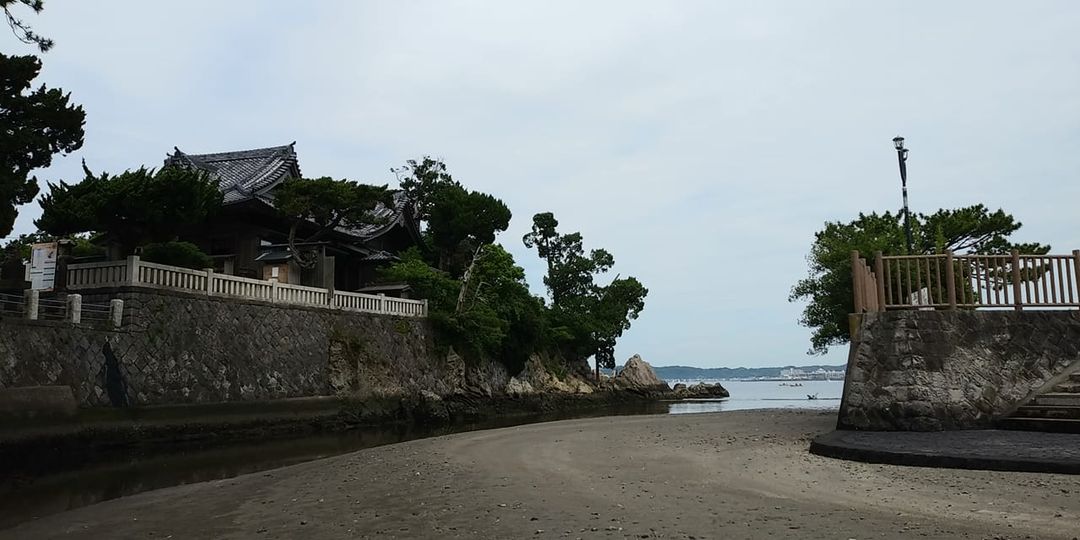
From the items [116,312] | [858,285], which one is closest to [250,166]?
[116,312]

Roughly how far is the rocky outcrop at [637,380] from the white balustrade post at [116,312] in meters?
38.5

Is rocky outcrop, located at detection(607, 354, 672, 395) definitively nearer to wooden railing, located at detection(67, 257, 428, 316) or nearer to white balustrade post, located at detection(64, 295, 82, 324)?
wooden railing, located at detection(67, 257, 428, 316)

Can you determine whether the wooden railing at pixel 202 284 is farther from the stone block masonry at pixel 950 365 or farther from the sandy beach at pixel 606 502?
the stone block masonry at pixel 950 365

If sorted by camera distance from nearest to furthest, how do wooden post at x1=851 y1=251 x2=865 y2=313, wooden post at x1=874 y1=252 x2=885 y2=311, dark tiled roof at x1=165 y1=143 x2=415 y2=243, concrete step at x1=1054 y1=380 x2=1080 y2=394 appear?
concrete step at x1=1054 y1=380 x2=1080 y2=394 → wooden post at x1=874 y1=252 x2=885 y2=311 → wooden post at x1=851 y1=251 x2=865 y2=313 → dark tiled roof at x1=165 y1=143 x2=415 y2=243

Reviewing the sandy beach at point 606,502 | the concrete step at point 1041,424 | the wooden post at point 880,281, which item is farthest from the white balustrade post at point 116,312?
the concrete step at point 1041,424

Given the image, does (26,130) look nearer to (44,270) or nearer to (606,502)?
(44,270)

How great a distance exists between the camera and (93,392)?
57.8 feet

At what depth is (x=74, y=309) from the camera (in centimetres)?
1778

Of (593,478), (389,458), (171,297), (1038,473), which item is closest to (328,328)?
(171,297)

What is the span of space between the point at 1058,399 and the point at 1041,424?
88 cm

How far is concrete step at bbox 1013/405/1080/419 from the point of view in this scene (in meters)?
11.1

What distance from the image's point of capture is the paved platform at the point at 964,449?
8281 millimetres

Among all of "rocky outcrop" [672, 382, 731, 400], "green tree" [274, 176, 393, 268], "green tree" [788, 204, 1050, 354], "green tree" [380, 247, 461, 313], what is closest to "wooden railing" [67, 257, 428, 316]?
"green tree" [274, 176, 393, 268]

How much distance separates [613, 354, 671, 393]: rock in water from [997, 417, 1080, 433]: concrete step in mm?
42029
